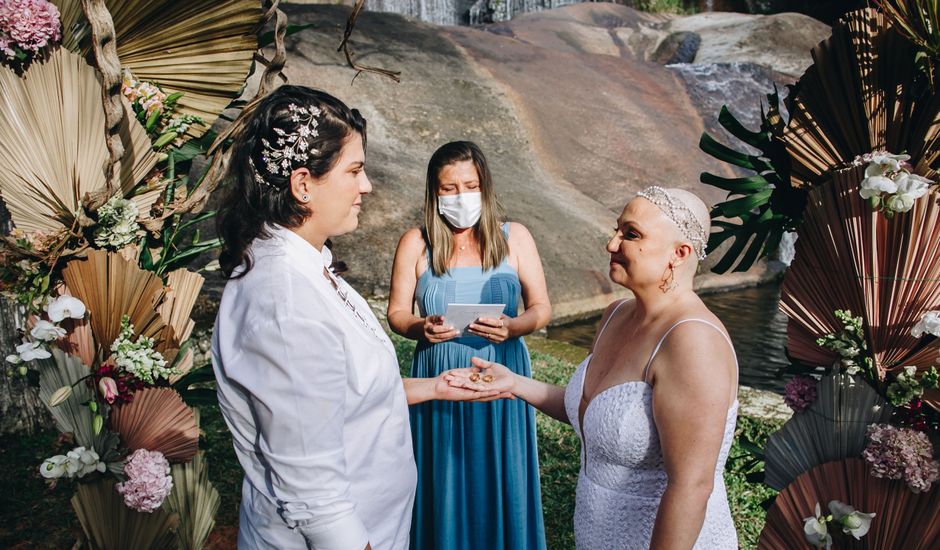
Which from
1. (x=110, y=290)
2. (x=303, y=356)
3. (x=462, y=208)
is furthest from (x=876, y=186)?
(x=110, y=290)

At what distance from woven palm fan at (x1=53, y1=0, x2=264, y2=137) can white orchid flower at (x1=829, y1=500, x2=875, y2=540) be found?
93.4 inches

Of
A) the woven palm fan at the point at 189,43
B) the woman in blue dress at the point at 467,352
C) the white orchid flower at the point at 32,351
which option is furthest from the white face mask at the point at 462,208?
the white orchid flower at the point at 32,351

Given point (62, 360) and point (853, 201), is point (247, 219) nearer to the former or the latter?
point (62, 360)

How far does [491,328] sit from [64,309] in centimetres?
176

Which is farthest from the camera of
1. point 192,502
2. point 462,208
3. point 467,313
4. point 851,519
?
point 462,208

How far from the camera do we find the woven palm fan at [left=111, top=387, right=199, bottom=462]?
2.50 m

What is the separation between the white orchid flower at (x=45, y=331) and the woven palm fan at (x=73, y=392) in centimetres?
8

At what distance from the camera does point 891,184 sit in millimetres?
1938

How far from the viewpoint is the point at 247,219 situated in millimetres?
2059

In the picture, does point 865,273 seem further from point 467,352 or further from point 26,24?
point 26,24

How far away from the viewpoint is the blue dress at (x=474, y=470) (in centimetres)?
357

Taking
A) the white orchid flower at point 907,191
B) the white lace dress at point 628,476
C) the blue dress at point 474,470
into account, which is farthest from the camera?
the blue dress at point 474,470

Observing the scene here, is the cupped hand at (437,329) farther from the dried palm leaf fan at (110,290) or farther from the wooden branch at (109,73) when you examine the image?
the wooden branch at (109,73)

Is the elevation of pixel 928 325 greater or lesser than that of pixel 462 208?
lesser
